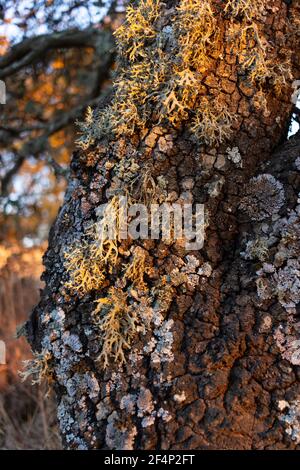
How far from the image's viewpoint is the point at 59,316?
1.58 metres

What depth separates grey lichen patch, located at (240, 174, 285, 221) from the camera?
155cm

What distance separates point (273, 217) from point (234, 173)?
0.19 meters

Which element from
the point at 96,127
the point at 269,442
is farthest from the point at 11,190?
the point at 269,442

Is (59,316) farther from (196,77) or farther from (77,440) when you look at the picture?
(196,77)

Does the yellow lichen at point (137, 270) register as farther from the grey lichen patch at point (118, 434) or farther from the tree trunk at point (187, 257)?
the grey lichen patch at point (118, 434)

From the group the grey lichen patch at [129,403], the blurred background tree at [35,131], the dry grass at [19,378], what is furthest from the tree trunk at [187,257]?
the blurred background tree at [35,131]

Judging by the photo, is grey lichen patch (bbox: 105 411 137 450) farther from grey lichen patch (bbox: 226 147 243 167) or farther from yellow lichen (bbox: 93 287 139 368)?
grey lichen patch (bbox: 226 147 243 167)

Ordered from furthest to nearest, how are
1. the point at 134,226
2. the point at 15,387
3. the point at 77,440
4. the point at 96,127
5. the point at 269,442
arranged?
the point at 15,387
the point at 96,127
the point at 134,226
the point at 77,440
the point at 269,442

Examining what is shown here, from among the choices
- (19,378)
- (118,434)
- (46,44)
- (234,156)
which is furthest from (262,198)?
(19,378)

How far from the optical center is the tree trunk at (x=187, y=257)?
1385mm

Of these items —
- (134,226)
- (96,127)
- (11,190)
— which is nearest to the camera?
(134,226)

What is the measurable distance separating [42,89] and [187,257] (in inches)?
108

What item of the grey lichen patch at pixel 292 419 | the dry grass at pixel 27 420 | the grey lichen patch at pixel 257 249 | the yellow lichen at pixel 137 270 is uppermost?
the grey lichen patch at pixel 257 249

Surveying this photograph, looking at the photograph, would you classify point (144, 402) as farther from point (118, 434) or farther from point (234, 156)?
point (234, 156)
